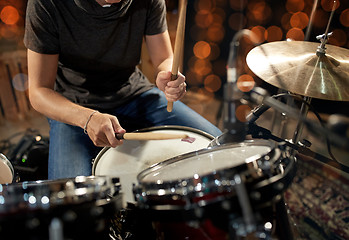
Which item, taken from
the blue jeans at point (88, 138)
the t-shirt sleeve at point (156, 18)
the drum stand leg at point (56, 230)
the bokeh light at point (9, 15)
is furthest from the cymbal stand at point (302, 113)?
the bokeh light at point (9, 15)

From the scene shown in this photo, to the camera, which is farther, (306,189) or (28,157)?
(306,189)

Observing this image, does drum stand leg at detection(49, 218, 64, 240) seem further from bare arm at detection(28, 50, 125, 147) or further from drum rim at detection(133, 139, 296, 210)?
bare arm at detection(28, 50, 125, 147)

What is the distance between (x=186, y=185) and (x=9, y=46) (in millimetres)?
1862

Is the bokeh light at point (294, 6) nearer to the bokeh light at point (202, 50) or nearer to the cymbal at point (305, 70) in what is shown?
the bokeh light at point (202, 50)

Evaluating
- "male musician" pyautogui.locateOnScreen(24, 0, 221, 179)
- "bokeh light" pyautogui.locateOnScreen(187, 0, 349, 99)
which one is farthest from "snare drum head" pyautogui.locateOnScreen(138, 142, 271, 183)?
"bokeh light" pyautogui.locateOnScreen(187, 0, 349, 99)

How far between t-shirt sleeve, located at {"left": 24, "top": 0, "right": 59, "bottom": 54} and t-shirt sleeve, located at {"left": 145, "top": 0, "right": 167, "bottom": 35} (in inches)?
15.2

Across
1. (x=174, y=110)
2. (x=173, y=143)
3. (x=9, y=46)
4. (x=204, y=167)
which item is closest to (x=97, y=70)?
(x=174, y=110)

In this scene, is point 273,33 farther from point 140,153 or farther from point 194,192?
point 194,192

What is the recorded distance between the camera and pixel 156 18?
1166 mm

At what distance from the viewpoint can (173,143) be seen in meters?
0.93

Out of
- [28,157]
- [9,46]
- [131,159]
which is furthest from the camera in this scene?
[9,46]

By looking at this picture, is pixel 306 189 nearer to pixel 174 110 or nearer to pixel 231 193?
pixel 174 110

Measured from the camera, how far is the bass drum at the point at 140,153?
82cm

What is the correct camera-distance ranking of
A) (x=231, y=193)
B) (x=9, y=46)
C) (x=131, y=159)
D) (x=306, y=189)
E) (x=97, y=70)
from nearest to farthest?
(x=231, y=193)
(x=131, y=159)
(x=97, y=70)
(x=306, y=189)
(x=9, y=46)
